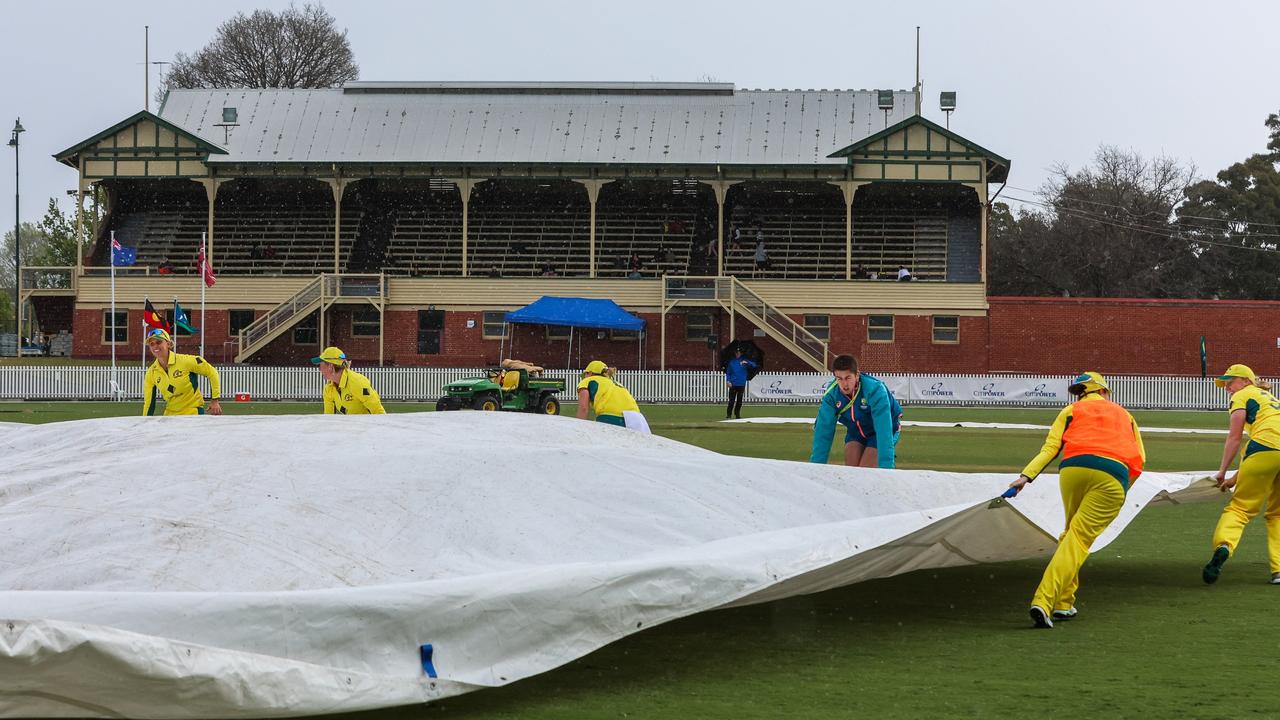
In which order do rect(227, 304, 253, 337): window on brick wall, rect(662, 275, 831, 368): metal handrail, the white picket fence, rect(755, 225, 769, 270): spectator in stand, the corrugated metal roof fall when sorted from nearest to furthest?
the white picket fence
rect(662, 275, 831, 368): metal handrail
rect(755, 225, 769, 270): spectator in stand
rect(227, 304, 253, 337): window on brick wall
the corrugated metal roof

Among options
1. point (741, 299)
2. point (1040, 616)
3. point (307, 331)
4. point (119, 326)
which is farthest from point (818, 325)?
point (1040, 616)

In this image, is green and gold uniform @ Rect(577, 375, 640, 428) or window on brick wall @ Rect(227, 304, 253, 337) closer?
green and gold uniform @ Rect(577, 375, 640, 428)

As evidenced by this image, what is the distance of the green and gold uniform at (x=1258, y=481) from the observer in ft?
33.3

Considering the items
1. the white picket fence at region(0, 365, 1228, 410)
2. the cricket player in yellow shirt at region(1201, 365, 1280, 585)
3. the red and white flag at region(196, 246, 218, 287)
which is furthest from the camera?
the red and white flag at region(196, 246, 218, 287)

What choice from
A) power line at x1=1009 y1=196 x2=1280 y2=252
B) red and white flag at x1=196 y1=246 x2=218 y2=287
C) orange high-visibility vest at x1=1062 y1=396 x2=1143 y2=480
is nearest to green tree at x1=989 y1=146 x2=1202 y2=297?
power line at x1=1009 y1=196 x2=1280 y2=252

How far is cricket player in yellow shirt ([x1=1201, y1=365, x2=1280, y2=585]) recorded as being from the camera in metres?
10.1

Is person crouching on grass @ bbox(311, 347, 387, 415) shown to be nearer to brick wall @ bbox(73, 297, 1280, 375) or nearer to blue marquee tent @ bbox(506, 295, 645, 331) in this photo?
blue marquee tent @ bbox(506, 295, 645, 331)

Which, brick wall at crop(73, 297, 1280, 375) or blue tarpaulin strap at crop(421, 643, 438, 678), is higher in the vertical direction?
brick wall at crop(73, 297, 1280, 375)

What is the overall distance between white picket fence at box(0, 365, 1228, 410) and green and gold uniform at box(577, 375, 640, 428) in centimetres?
2590

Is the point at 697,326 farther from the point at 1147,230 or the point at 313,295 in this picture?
the point at 1147,230

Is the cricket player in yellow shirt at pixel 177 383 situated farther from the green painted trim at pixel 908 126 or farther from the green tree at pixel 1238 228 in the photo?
the green tree at pixel 1238 228

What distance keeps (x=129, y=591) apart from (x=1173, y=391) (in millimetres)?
39023

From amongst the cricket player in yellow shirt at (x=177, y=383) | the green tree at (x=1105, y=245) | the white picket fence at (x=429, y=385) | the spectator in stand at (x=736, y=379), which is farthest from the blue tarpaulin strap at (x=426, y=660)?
the green tree at (x=1105, y=245)

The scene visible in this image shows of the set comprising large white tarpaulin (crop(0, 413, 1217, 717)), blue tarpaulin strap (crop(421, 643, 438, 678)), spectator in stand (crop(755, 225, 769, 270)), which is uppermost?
spectator in stand (crop(755, 225, 769, 270))
